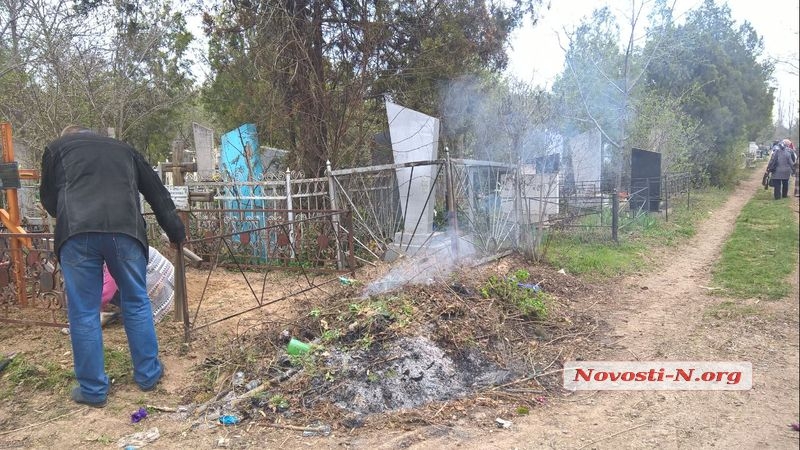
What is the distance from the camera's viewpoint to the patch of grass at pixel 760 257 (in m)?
5.60

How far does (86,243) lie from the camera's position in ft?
10.8

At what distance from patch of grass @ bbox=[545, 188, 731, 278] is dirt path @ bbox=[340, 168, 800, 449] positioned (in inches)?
76.6

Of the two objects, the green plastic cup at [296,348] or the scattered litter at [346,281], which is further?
the scattered litter at [346,281]

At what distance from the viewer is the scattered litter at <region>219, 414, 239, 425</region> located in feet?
10.1

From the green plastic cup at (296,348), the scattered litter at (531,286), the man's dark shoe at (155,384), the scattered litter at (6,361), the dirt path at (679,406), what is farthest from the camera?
the scattered litter at (531,286)

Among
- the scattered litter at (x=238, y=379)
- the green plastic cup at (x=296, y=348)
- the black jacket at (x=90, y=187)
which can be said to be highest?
the black jacket at (x=90, y=187)

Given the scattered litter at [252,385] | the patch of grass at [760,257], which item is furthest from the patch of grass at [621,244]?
the scattered litter at [252,385]

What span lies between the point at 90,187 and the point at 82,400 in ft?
4.53

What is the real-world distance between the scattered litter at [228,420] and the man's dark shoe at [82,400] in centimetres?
86

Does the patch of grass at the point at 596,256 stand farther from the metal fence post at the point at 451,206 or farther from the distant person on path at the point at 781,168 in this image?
the distant person on path at the point at 781,168

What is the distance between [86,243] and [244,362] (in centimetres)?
132

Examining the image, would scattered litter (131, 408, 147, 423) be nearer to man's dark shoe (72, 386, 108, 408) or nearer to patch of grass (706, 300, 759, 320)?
man's dark shoe (72, 386, 108, 408)

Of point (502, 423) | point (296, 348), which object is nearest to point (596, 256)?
point (502, 423)

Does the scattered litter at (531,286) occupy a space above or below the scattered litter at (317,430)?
above
